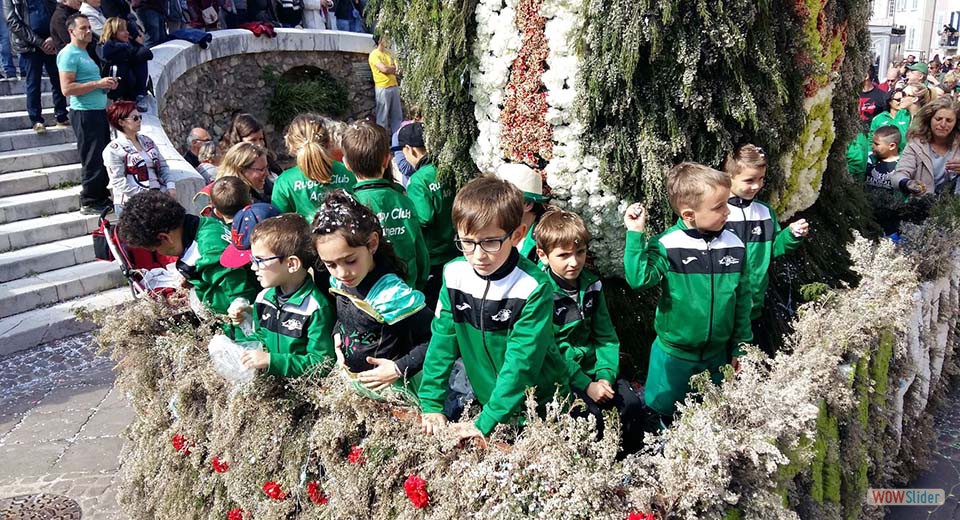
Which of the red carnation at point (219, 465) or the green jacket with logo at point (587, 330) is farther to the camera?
the green jacket with logo at point (587, 330)

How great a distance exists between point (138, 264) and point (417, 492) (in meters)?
2.84

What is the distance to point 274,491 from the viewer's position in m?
2.89

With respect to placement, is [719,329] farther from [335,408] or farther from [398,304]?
[335,408]

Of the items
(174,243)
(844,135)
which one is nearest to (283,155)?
(174,243)

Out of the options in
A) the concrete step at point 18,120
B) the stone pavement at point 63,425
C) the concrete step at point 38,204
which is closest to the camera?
the stone pavement at point 63,425

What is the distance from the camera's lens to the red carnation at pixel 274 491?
9.48 feet

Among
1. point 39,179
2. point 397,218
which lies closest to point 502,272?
point 397,218

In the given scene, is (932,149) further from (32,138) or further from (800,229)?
(32,138)

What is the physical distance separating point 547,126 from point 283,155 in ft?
31.5

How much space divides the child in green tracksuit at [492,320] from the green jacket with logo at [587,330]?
1.22 ft

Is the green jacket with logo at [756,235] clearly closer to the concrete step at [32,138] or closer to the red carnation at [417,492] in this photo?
the red carnation at [417,492]

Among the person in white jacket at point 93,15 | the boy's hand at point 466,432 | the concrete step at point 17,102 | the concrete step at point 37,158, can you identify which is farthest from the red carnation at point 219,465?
the concrete step at point 17,102

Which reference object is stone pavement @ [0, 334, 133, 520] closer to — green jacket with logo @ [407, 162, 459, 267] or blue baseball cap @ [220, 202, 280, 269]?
blue baseball cap @ [220, 202, 280, 269]

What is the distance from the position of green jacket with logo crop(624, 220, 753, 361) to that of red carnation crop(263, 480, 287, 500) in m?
1.77
